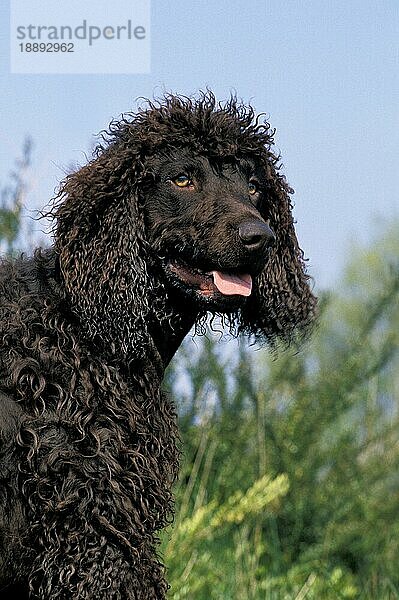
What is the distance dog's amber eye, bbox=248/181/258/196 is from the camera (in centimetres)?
442

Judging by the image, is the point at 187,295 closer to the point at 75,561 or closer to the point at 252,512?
the point at 75,561

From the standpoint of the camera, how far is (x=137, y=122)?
4371 mm

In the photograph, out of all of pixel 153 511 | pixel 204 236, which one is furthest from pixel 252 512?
pixel 204 236

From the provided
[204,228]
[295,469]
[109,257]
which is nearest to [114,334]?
[109,257]

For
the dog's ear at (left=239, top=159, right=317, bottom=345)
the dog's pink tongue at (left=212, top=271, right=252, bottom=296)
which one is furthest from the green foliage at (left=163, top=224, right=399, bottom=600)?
the dog's pink tongue at (left=212, top=271, right=252, bottom=296)

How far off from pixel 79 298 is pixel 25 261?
1.22 ft

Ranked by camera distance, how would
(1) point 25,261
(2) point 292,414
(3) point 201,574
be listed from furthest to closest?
(2) point 292,414 → (3) point 201,574 → (1) point 25,261

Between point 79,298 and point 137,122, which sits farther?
point 137,122

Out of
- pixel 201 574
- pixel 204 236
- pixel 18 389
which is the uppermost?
pixel 204 236

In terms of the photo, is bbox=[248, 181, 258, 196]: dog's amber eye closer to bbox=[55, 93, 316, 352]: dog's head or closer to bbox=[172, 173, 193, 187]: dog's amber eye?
bbox=[55, 93, 316, 352]: dog's head

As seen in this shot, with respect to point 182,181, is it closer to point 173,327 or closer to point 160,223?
point 160,223

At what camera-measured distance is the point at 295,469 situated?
8656 mm

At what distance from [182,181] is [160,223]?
0.62 ft

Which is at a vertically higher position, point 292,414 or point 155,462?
point 155,462
